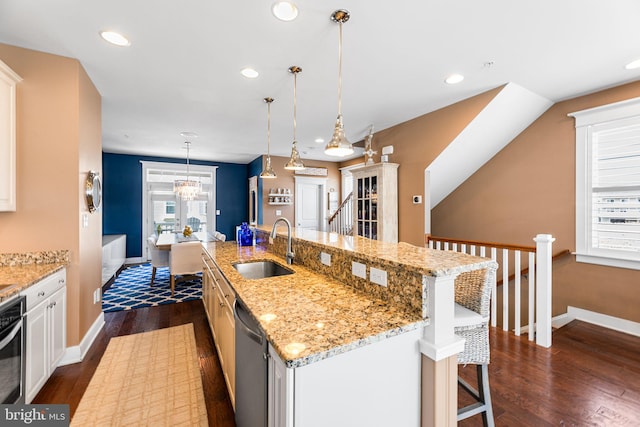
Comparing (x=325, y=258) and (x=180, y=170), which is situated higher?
(x=180, y=170)

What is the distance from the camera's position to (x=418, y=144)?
12.8 feet

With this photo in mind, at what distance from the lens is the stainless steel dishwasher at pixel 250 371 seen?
45.4 inches

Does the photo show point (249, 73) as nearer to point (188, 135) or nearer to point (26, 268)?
point (26, 268)

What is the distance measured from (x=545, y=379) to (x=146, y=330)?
12.7 feet

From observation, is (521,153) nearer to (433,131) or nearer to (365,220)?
(433,131)

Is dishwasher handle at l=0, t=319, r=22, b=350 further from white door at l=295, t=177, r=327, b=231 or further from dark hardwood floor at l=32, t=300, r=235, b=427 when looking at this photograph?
white door at l=295, t=177, r=327, b=231

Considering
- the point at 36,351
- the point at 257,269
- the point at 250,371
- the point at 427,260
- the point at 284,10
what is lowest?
the point at 36,351

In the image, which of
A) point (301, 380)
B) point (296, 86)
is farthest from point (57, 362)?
point (296, 86)

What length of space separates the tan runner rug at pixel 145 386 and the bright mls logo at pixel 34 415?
0.30 feet

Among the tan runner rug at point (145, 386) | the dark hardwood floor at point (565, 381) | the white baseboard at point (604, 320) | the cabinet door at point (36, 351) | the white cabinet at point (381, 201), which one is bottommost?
the tan runner rug at point (145, 386)

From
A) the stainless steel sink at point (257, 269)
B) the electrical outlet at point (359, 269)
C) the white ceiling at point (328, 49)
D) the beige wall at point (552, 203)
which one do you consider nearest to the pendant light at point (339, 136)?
the white ceiling at point (328, 49)

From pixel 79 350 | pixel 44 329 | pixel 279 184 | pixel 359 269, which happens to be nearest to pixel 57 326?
pixel 44 329

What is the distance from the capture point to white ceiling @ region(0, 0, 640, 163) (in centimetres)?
184

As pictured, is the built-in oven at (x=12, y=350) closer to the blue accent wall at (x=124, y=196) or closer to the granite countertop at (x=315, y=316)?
the granite countertop at (x=315, y=316)
